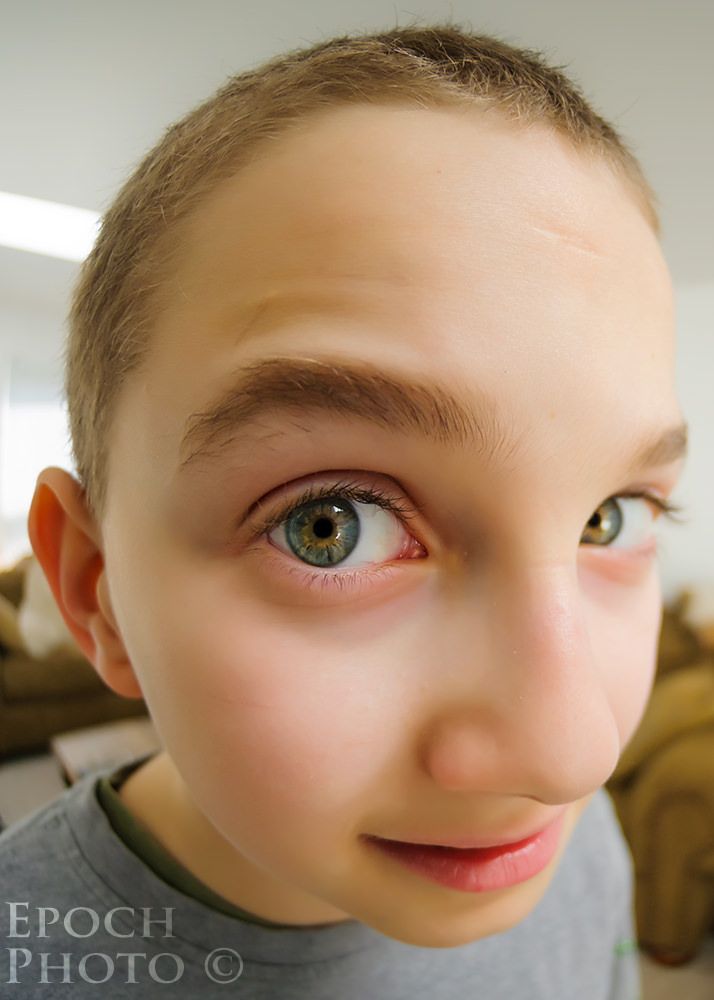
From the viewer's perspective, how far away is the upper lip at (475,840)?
339 millimetres

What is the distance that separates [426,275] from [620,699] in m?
0.27

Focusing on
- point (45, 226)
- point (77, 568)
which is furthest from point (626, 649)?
point (45, 226)

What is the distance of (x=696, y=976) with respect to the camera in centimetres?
171

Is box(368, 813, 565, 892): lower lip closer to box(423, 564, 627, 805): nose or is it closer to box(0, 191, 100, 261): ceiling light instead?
box(423, 564, 627, 805): nose

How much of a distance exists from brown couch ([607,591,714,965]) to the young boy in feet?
5.38

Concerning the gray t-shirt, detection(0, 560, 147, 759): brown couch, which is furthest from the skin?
detection(0, 560, 147, 759): brown couch

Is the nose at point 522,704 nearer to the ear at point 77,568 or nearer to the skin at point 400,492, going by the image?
the skin at point 400,492

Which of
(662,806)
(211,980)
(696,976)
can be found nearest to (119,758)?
(211,980)

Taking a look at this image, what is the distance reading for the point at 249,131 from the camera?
0.35 metres

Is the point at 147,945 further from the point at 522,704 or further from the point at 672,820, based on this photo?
the point at 672,820

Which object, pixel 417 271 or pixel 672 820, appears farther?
pixel 672 820

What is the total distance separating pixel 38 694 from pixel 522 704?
0.47 metres

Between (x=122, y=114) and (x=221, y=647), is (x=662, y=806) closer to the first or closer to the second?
(x=221, y=647)

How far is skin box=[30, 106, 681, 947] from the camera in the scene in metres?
0.31
